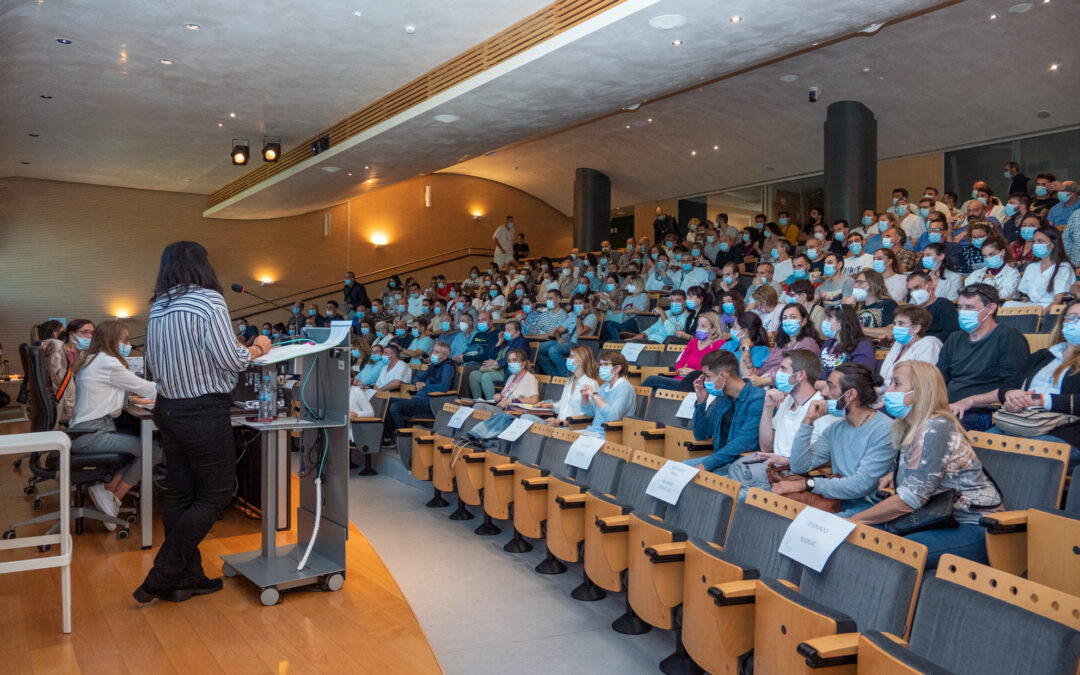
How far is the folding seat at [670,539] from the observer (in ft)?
8.37

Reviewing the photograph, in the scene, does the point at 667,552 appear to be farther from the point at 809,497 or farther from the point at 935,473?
the point at 935,473

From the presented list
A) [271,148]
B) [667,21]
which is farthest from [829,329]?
[271,148]

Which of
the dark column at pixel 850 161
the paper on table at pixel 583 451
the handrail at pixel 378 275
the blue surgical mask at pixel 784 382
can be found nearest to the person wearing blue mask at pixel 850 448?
the blue surgical mask at pixel 784 382

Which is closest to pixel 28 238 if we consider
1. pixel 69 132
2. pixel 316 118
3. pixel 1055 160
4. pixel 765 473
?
pixel 69 132

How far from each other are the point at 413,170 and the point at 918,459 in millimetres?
9283

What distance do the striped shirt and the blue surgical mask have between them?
91.8 inches

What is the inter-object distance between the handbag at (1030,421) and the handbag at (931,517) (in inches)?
41.4

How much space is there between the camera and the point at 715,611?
2182 millimetres

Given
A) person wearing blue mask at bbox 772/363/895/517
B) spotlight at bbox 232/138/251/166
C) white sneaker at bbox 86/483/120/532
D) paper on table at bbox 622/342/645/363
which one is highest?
spotlight at bbox 232/138/251/166

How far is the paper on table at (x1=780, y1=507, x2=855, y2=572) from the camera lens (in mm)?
2150

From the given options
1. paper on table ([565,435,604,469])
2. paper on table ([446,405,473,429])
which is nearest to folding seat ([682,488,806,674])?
paper on table ([565,435,604,469])

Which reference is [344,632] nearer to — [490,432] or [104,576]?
[104,576]

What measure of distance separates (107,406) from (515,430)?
2.31 metres

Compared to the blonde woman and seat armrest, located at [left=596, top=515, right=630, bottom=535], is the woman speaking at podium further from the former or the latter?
the blonde woman
